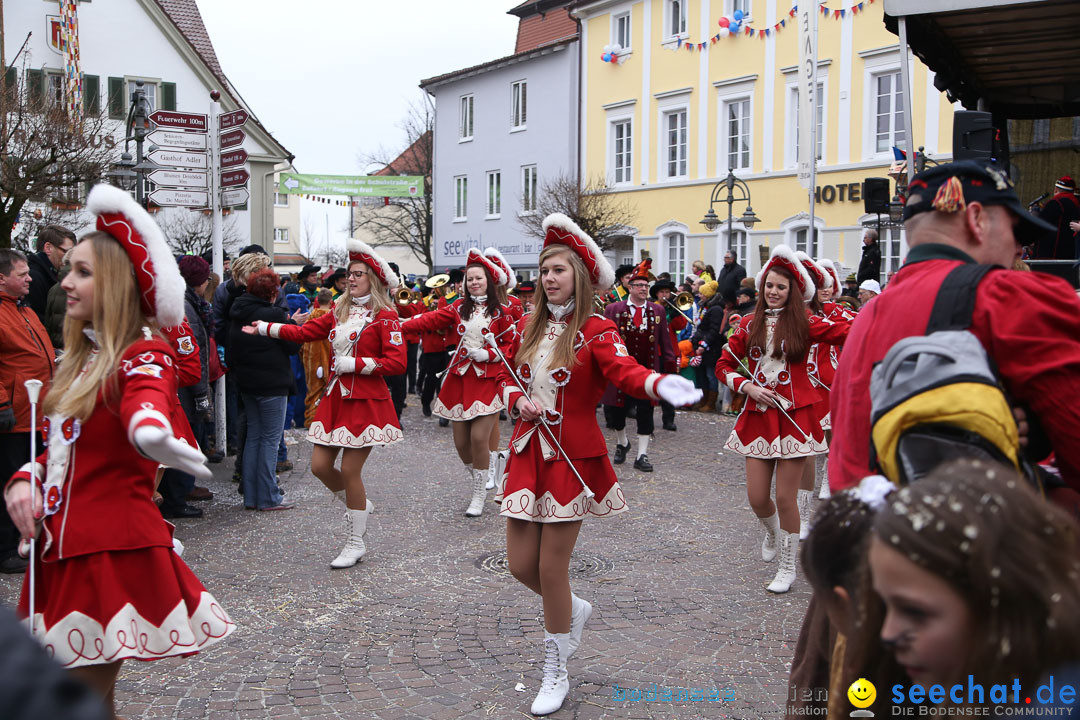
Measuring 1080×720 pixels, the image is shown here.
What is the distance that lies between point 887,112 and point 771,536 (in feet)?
61.2

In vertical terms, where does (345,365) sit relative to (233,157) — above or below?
below

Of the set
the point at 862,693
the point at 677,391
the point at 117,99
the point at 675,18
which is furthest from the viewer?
the point at 117,99

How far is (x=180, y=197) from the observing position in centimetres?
1005

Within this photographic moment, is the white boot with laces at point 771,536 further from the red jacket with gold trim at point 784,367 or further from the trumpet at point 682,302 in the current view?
the trumpet at point 682,302

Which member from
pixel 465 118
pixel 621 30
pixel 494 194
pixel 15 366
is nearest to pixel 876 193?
pixel 15 366

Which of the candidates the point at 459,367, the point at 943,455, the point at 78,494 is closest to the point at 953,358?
the point at 943,455

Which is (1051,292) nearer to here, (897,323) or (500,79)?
(897,323)

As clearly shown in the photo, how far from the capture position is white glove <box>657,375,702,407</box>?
3.54m

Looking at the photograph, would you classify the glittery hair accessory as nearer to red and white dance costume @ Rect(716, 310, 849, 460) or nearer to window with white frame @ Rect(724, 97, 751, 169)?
red and white dance costume @ Rect(716, 310, 849, 460)

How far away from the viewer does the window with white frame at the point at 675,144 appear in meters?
28.0

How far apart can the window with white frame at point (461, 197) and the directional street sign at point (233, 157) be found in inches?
1088

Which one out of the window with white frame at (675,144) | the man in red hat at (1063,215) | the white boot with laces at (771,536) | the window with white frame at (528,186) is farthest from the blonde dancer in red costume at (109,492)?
the window with white frame at (528,186)

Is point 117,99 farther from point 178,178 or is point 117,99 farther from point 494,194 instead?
point 178,178

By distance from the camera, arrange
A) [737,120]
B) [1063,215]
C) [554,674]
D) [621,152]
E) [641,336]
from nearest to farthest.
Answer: [554,674], [1063,215], [641,336], [737,120], [621,152]
